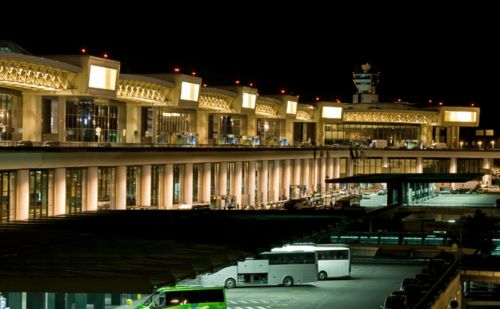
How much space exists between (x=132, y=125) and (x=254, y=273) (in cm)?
3560

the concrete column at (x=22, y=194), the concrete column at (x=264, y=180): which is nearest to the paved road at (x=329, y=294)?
the concrete column at (x=22, y=194)

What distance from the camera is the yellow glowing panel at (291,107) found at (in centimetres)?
11571

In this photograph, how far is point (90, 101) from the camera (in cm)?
7194

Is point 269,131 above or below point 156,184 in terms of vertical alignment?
above

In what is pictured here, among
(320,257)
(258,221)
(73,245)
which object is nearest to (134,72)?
(320,257)

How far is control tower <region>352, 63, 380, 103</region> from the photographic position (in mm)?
151625

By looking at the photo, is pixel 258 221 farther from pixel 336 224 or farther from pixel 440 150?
pixel 440 150

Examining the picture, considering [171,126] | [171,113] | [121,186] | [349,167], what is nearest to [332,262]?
[121,186]

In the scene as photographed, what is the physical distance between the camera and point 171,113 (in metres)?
90.9

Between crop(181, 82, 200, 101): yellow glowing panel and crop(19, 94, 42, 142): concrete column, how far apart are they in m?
18.5

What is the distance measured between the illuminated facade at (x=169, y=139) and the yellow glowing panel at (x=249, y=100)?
0.16 meters

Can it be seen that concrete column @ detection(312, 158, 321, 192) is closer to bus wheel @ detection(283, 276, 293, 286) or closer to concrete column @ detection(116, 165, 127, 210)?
concrete column @ detection(116, 165, 127, 210)

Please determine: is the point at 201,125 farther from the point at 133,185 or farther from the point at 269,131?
the point at 133,185

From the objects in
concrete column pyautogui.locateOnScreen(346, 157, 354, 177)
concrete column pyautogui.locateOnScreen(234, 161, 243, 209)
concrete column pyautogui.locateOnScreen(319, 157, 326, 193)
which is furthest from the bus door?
concrete column pyautogui.locateOnScreen(346, 157, 354, 177)
